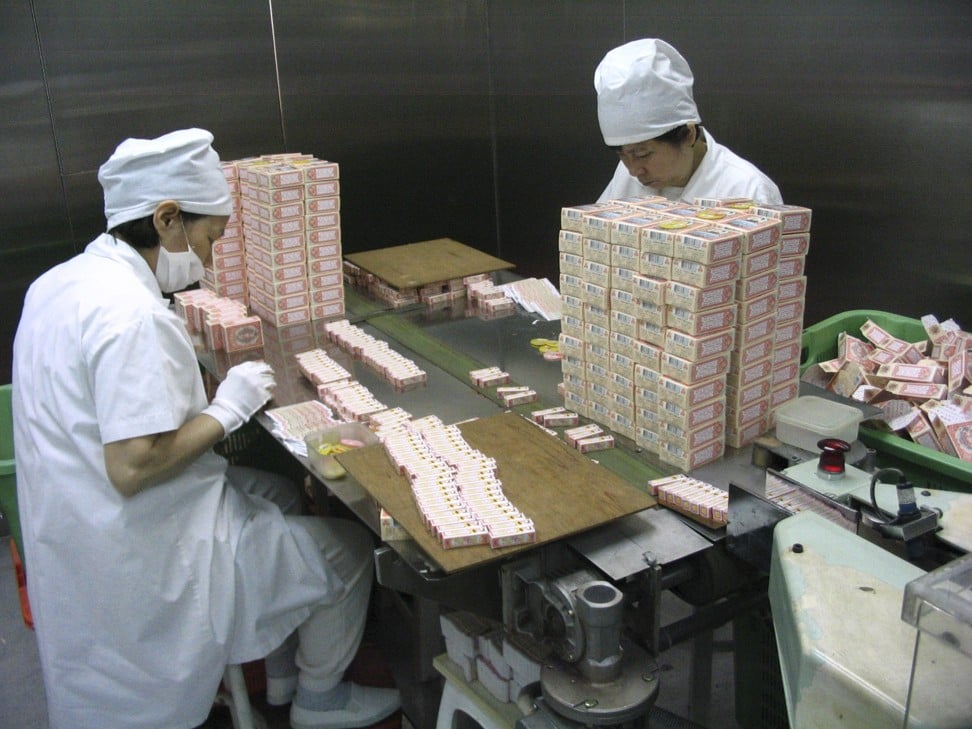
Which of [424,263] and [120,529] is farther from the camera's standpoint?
[424,263]

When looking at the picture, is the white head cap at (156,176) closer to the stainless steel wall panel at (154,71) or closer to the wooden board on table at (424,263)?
the wooden board on table at (424,263)

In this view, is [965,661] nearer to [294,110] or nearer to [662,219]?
[662,219]

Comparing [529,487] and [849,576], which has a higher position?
[849,576]

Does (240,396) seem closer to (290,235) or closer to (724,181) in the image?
(290,235)

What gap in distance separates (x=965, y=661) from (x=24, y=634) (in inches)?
137

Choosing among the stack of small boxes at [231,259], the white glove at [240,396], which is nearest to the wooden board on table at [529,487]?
the white glove at [240,396]

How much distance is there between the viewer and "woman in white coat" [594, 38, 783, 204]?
2.53 meters

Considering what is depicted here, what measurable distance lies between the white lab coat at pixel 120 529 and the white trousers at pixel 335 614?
0.65 ft

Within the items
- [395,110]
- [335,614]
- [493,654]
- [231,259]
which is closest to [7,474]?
[335,614]

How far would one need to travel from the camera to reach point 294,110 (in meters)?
4.57

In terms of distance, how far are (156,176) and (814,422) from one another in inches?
68.5

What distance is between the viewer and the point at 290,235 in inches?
128

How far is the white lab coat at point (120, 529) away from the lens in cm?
209

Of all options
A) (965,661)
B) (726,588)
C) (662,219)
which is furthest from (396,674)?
(965,661)
